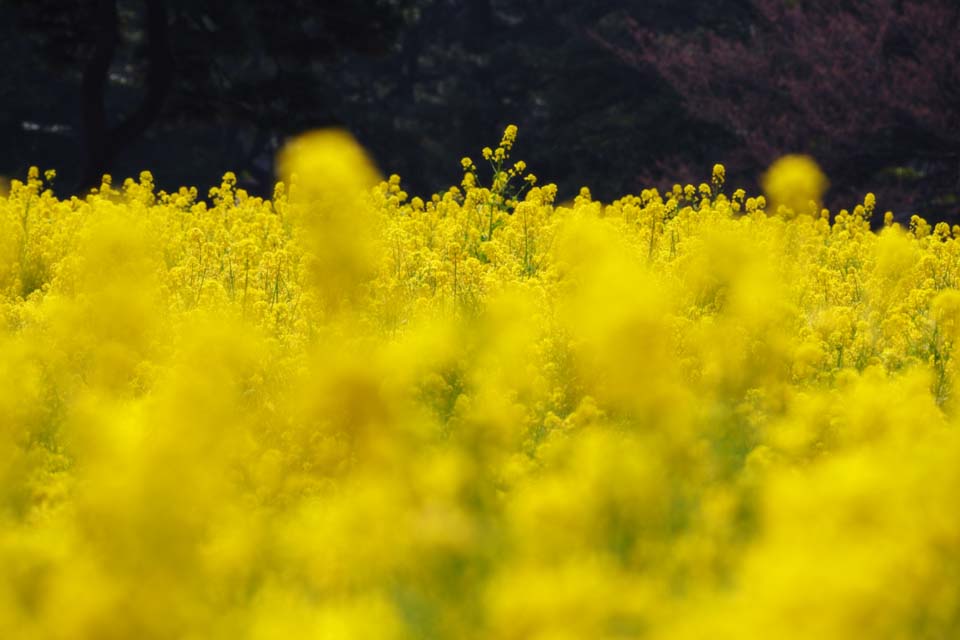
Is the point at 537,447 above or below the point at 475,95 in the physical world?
below

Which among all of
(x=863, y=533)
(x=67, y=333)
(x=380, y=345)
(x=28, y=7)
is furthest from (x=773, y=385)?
(x=28, y=7)

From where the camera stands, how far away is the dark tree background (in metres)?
12.0

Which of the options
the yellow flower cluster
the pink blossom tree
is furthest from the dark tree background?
the yellow flower cluster

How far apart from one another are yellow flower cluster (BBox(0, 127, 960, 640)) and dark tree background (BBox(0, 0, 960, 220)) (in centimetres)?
699

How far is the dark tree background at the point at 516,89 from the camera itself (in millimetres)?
→ 11992

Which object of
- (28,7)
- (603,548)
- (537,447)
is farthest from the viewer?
(28,7)

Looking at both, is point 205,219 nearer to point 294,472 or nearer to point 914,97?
point 294,472

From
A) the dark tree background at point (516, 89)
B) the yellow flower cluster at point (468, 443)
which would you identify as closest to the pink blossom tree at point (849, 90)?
the dark tree background at point (516, 89)

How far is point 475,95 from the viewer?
19641 millimetres

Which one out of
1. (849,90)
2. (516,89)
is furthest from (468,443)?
(516,89)

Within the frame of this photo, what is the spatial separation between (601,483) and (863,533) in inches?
31.8

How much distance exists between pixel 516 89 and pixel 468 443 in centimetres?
1665

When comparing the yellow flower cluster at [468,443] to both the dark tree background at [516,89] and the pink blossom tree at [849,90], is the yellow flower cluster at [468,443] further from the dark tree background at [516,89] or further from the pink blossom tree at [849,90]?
the dark tree background at [516,89]

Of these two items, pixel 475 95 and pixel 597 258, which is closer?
pixel 597 258
